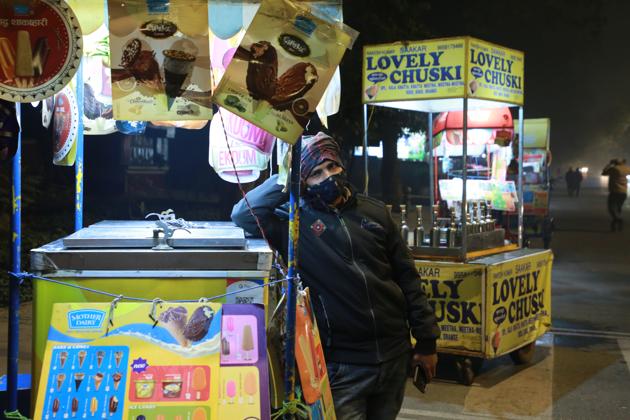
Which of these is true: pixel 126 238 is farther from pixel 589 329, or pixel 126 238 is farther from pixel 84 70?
pixel 589 329

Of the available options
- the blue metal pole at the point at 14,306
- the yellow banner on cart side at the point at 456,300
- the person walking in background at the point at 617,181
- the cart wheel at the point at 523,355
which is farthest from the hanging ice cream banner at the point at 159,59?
the person walking in background at the point at 617,181

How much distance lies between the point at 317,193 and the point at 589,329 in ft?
21.0

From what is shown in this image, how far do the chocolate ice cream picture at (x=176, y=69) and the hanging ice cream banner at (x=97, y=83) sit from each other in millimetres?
957

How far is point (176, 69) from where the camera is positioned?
8.51 feet

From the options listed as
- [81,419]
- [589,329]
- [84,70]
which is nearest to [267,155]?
[84,70]

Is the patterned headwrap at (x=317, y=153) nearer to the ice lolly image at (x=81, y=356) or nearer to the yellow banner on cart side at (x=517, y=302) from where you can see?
the ice lolly image at (x=81, y=356)

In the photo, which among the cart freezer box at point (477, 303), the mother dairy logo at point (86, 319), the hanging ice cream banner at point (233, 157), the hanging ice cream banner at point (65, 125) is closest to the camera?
the mother dairy logo at point (86, 319)

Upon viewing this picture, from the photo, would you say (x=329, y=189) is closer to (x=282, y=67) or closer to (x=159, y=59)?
(x=282, y=67)

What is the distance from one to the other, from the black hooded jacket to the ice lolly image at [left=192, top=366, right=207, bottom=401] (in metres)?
0.92

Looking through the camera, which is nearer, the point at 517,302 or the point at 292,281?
the point at 292,281

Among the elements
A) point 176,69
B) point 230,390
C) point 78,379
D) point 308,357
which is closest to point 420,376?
point 308,357

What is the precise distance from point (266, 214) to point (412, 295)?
776mm

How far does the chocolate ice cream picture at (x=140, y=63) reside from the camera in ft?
8.45

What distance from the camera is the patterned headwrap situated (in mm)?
3145
